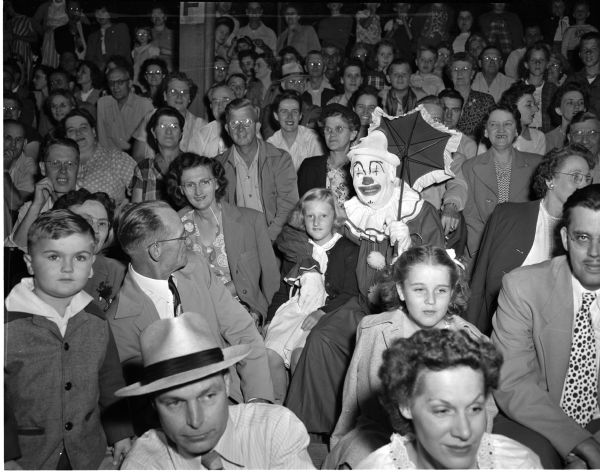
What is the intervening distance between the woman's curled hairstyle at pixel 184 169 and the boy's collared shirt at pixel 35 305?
2001 mm

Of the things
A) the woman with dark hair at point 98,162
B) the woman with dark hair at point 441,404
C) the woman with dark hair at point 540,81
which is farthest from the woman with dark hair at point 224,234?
the woman with dark hair at point 540,81

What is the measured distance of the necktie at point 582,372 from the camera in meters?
3.65

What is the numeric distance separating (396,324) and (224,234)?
2.00m

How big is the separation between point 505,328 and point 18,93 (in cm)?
696

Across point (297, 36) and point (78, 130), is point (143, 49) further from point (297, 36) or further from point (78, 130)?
point (78, 130)

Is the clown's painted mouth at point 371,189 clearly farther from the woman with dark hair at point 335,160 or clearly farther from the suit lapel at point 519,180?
the suit lapel at point 519,180

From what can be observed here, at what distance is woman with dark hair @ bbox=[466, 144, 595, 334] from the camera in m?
4.53

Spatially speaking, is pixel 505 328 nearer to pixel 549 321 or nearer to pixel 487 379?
pixel 549 321

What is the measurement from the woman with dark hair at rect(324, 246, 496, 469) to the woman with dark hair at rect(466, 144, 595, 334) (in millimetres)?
824

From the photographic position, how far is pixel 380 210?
200 inches

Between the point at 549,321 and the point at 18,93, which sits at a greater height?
the point at 18,93

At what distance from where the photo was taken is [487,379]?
8.01 ft

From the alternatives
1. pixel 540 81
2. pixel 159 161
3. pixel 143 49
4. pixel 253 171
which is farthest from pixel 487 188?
pixel 143 49

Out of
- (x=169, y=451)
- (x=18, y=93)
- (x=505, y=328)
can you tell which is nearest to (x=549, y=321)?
(x=505, y=328)
